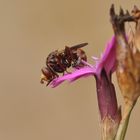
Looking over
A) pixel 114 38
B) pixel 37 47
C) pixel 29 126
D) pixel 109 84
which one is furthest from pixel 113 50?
pixel 37 47

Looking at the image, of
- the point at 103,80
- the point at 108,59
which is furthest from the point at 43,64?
the point at 108,59

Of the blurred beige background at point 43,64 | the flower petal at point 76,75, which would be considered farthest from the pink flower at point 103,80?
the blurred beige background at point 43,64

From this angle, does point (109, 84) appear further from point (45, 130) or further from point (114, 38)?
point (45, 130)

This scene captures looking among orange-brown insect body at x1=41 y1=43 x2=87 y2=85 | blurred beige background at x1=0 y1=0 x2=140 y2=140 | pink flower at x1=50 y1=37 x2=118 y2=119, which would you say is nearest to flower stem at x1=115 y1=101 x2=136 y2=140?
pink flower at x1=50 y1=37 x2=118 y2=119

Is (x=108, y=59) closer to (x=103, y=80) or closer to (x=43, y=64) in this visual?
(x=103, y=80)

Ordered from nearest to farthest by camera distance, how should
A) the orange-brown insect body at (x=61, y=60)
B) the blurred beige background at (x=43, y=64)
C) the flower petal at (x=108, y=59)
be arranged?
the flower petal at (x=108, y=59) < the orange-brown insect body at (x=61, y=60) < the blurred beige background at (x=43, y=64)

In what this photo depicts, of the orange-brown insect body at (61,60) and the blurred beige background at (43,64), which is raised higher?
the orange-brown insect body at (61,60)

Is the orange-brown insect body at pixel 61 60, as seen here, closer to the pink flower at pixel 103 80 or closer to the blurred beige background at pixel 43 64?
the pink flower at pixel 103 80

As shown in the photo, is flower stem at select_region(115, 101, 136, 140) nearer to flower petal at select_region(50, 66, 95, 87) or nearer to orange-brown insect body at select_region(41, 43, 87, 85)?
flower petal at select_region(50, 66, 95, 87)

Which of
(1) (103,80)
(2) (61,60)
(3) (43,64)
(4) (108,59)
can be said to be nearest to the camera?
(4) (108,59)
